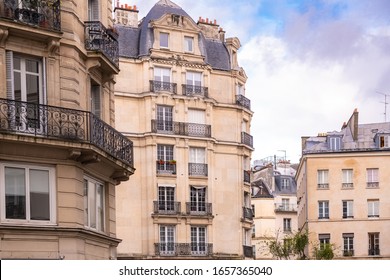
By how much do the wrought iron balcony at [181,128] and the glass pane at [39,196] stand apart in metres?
31.6

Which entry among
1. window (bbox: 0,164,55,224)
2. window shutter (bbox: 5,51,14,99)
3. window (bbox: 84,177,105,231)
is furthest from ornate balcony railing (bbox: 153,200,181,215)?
window shutter (bbox: 5,51,14,99)

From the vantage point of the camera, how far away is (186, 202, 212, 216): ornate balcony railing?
5041 centimetres

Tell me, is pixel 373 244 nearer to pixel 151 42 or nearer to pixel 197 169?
pixel 197 169

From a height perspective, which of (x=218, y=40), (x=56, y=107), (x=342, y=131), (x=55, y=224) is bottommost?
(x=55, y=224)

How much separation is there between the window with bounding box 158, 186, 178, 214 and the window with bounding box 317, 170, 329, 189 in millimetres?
14891

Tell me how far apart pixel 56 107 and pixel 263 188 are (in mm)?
67259

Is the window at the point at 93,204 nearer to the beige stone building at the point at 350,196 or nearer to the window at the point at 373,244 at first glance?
the beige stone building at the point at 350,196

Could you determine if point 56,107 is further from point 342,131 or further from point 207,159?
point 342,131

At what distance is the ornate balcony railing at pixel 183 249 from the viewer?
161ft

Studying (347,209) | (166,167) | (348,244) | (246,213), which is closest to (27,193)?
(166,167)

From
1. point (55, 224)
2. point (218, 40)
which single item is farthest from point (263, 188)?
point (55, 224)

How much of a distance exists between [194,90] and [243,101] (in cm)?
448

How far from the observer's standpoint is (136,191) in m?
49.7

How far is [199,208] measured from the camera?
51.0 m
